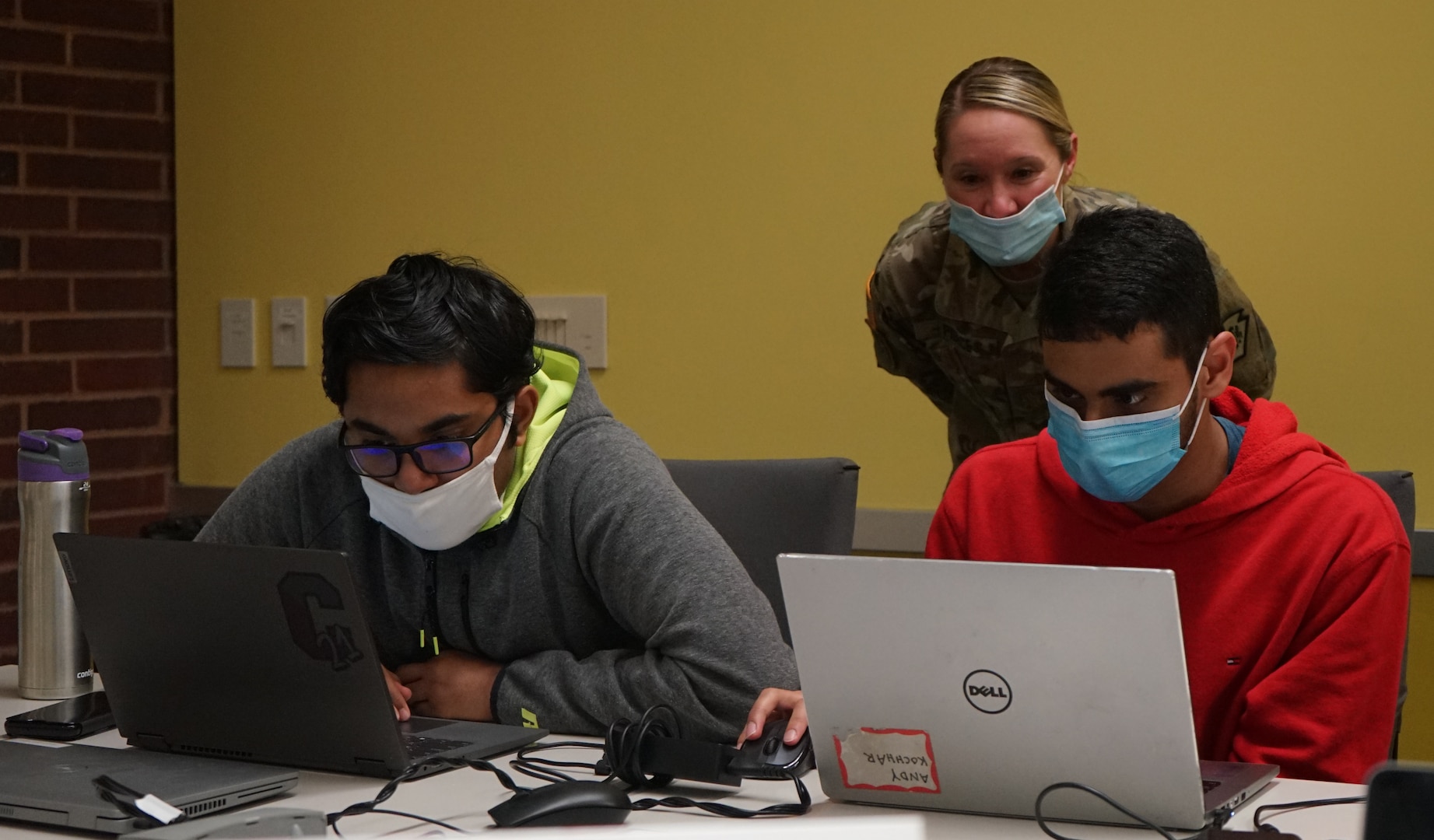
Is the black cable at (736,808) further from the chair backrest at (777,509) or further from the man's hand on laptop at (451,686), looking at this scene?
the chair backrest at (777,509)

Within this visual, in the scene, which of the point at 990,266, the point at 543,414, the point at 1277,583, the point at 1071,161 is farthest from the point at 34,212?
the point at 1277,583

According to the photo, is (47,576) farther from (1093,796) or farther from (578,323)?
(578,323)

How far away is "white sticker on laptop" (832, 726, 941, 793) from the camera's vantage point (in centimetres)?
117

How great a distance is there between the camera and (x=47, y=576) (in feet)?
5.50

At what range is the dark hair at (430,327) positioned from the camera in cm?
159

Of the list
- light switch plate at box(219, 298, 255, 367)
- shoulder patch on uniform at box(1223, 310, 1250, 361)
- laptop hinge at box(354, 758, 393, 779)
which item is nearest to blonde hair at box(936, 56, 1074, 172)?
shoulder patch on uniform at box(1223, 310, 1250, 361)

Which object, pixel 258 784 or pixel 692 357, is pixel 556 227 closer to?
pixel 692 357

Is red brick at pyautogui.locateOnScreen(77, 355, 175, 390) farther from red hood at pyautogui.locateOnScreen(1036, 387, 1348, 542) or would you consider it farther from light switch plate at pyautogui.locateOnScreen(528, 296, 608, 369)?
red hood at pyautogui.locateOnScreen(1036, 387, 1348, 542)

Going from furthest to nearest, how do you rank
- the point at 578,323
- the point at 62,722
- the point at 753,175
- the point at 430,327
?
the point at 578,323
the point at 753,175
the point at 430,327
the point at 62,722

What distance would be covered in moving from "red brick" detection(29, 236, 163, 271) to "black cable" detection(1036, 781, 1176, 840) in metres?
2.50

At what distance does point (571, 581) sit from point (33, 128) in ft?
6.22

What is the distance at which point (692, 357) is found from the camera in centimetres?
280

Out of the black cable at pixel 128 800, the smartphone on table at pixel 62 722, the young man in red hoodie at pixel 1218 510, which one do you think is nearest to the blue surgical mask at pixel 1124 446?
the young man in red hoodie at pixel 1218 510

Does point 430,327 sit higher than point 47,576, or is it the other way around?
point 430,327
